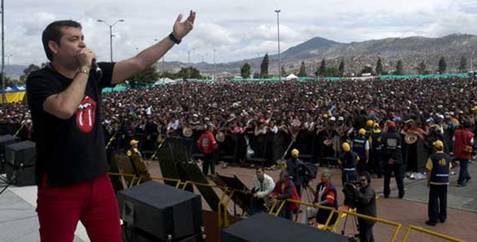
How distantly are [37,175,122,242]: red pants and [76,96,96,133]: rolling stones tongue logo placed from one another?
255mm

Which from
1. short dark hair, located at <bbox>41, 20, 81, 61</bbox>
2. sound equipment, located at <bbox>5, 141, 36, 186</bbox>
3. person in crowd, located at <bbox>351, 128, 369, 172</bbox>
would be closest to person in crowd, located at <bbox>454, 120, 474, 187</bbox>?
person in crowd, located at <bbox>351, 128, 369, 172</bbox>

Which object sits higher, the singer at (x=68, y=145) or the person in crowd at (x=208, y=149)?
the singer at (x=68, y=145)

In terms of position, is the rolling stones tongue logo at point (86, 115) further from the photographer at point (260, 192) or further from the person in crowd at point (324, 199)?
the person in crowd at point (324, 199)

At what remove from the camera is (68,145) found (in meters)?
2.38

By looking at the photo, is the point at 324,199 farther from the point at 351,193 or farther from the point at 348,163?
the point at 348,163

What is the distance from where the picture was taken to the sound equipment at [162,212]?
4.78 m

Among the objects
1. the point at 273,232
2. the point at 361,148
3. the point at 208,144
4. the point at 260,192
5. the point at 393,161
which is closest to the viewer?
the point at 273,232

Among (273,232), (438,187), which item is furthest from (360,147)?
(273,232)

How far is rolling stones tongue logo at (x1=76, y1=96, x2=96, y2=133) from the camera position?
2.42 meters

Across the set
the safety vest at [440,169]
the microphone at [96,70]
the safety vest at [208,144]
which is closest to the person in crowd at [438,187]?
the safety vest at [440,169]

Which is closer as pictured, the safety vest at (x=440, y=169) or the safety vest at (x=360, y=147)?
the safety vest at (x=440, y=169)

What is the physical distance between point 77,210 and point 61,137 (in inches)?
14.2

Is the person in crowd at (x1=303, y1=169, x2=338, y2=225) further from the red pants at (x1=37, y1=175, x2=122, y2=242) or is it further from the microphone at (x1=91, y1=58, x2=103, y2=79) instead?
the microphone at (x1=91, y1=58, x2=103, y2=79)

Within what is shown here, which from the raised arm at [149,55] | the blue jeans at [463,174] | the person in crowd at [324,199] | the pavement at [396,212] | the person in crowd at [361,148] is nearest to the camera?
the raised arm at [149,55]
